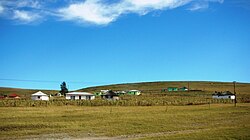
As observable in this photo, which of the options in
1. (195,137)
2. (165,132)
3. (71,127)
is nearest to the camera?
(195,137)

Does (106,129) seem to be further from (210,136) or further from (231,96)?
(231,96)

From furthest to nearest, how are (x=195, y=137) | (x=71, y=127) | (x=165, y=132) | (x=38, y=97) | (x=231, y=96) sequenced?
(x=231, y=96), (x=38, y=97), (x=71, y=127), (x=165, y=132), (x=195, y=137)

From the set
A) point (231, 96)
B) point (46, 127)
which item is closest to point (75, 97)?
point (231, 96)

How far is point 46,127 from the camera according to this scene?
82.6ft

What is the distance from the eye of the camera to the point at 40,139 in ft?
65.1

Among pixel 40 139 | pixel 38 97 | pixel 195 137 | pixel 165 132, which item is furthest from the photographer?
pixel 38 97

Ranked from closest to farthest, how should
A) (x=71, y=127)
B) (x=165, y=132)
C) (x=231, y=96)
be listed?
(x=165, y=132) < (x=71, y=127) < (x=231, y=96)

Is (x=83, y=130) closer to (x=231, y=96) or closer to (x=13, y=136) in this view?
(x=13, y=136)

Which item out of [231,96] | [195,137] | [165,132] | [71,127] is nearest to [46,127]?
[71,127]

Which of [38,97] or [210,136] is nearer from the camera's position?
[210,136]

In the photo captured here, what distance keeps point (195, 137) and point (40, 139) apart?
9.41 meters

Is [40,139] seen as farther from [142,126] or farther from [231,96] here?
[231,96]

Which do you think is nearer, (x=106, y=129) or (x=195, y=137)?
(x=195, y=137)

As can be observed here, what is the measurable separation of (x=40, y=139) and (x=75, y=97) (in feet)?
259
